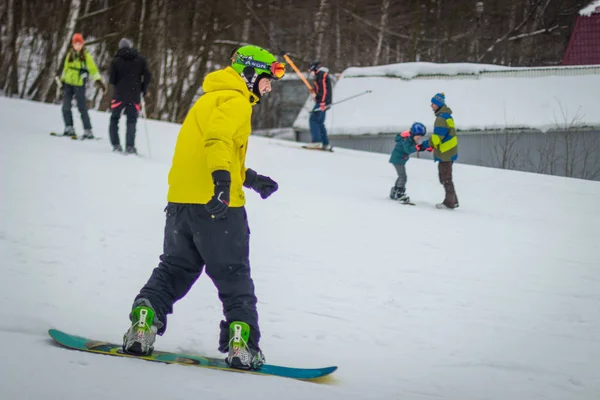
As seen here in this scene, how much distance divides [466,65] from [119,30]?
993 cm

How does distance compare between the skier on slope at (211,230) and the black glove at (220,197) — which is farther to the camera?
the skier on slope at (211,230)

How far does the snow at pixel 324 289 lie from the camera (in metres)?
3.34

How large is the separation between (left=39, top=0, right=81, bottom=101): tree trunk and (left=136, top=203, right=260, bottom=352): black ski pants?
16766 millimetres

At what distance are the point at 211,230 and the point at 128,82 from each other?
7037 mm

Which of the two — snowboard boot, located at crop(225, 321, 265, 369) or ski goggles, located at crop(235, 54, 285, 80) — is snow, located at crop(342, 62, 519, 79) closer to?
ski goggles, located at crop(235, 54, 285, 80)

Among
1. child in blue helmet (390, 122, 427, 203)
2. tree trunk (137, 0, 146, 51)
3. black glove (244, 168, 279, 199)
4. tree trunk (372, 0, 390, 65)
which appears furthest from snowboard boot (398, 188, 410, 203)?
tree trunk (372, 0, 390, 65)

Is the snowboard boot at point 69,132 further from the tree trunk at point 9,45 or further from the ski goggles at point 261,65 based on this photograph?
the tree trunk at point 9,45

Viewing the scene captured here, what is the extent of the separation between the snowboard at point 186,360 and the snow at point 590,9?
19.2 m

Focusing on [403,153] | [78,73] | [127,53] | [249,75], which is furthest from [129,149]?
[249,75]

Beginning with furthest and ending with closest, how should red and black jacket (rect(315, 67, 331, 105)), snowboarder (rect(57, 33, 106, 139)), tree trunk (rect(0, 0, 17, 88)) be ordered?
tree trunk (rect(0, 0, 17, 88)), red and black jacket (rect(315, 67, 331, 105)), snowboarder (rect(57, 33, 106, 139))

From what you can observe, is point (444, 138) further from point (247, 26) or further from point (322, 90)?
point (247, 26)

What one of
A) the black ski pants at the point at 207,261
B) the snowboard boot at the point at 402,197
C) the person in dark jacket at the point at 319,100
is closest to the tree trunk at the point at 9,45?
the person in dark jacket at the point at 319,100

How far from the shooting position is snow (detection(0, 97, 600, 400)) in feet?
11.0

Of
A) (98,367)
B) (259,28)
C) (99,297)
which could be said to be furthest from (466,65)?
(98,367)
